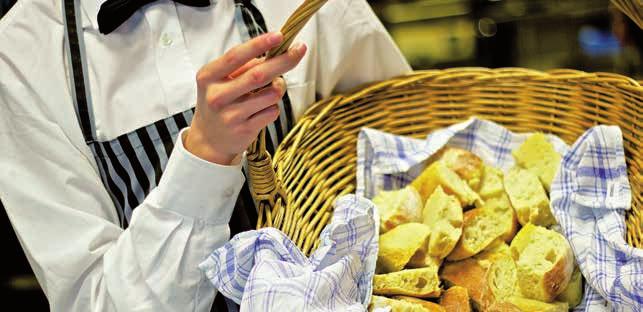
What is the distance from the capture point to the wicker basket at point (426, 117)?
1088 millimetres

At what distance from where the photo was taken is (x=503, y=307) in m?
0.97

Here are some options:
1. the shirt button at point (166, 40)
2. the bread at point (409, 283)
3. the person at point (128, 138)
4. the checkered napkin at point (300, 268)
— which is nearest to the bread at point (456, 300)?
the bread at point (409, 283)

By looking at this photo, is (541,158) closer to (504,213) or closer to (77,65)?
(504,213)

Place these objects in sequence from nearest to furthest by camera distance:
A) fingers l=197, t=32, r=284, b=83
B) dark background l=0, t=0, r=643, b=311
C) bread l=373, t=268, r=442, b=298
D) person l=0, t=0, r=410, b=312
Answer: fingers l=197, t=32, r=284, b=83, person l=0, t=0, r=410, b=312, bread l=373, t=268, r=442, b=298, dark background l=0, t=0, r=643, b=311

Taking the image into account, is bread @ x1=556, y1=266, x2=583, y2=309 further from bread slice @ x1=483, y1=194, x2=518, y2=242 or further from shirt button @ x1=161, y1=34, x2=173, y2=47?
shirt button @ x1=161, y1=34, x2=173, y2=47

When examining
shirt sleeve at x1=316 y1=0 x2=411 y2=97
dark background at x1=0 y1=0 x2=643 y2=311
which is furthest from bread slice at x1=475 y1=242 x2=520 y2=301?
dark background at x1=0 y1=0 x2=643 y2=311

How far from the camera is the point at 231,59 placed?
786mm

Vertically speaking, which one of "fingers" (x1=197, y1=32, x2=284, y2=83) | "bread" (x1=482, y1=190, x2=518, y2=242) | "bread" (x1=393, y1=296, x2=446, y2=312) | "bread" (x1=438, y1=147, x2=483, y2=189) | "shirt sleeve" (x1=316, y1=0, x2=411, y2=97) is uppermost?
"fingers" (x1=197, y1=32, x2=284, y2=83)

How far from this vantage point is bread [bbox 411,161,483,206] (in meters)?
1.18

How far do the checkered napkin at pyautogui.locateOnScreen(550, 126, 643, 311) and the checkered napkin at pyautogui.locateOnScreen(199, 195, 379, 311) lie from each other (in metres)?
0.31

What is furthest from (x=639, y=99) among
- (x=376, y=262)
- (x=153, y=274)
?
(x=153, y=274)

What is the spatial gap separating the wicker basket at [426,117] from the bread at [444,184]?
0.42ft

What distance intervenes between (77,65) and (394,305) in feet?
1.93

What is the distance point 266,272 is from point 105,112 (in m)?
0.37
